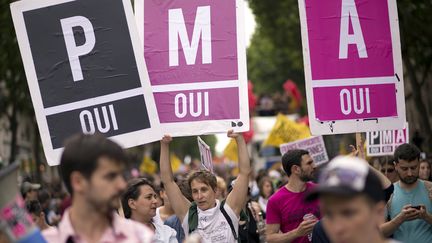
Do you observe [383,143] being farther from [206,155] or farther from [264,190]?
A: [206,155]

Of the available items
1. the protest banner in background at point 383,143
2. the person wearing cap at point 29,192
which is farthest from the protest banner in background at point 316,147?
the person wearing cap at point 29,192

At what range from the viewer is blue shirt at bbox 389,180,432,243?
365 inches

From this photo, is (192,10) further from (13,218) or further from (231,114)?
(13,218)

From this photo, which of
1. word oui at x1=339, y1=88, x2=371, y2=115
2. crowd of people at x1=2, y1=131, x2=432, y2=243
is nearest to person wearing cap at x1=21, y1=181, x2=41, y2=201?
crowd of people at x1=2, y1=131, x2=432, y2=243

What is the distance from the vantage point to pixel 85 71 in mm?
8578

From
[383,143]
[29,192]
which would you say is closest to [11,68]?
[29,192]

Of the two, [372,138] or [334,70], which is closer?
[334,70]

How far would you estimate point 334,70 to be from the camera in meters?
9.63

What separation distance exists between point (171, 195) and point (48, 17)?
190 centimetres

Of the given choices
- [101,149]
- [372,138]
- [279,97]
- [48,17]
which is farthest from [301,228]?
[279,97]

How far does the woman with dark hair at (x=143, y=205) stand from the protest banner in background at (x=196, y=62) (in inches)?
33.9

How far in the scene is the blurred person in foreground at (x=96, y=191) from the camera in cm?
479

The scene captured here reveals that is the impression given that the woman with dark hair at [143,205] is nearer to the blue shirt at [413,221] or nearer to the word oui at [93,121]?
the word oui at [93,121]

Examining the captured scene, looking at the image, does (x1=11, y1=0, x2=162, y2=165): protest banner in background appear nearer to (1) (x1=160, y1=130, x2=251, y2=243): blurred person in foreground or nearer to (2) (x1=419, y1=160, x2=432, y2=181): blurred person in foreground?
(1) (x1=160, y1=130, x2=251, y2=243): blurred person in foreground
